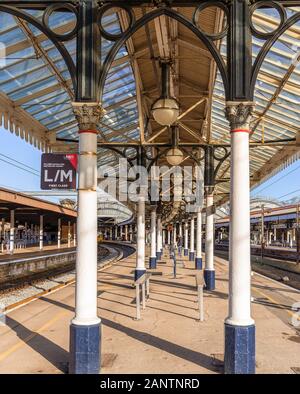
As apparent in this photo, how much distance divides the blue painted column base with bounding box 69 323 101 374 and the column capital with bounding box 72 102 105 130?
3054 mm

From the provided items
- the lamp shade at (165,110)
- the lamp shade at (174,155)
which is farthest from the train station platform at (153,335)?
the lamp shade at (165,110)

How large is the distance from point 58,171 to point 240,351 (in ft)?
13.7

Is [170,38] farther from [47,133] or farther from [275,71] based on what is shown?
[47,133]

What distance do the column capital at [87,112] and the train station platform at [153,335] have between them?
3.70 metres

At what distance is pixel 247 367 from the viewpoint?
638cm

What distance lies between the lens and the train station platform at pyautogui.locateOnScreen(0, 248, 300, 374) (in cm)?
680

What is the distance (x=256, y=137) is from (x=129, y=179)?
5343mm

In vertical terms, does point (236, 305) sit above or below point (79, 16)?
below

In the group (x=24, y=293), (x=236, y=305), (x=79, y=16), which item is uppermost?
A: (x=79, y=16)

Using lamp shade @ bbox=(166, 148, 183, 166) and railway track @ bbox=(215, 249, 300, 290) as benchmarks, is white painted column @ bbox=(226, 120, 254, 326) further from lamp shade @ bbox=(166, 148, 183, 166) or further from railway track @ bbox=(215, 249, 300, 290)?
railway track @ bbox=(215, 249, 300, 290)

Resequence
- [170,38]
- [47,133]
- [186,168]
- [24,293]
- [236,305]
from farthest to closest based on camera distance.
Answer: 1. [186,168]
2. [24,293]
3. [47,133]
4. [170,38]
5. [236,305]

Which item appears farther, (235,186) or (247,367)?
(235,186)

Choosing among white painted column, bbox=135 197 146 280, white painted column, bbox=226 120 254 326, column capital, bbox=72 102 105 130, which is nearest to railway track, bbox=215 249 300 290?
white painted column, bbox=135 197 146 280
